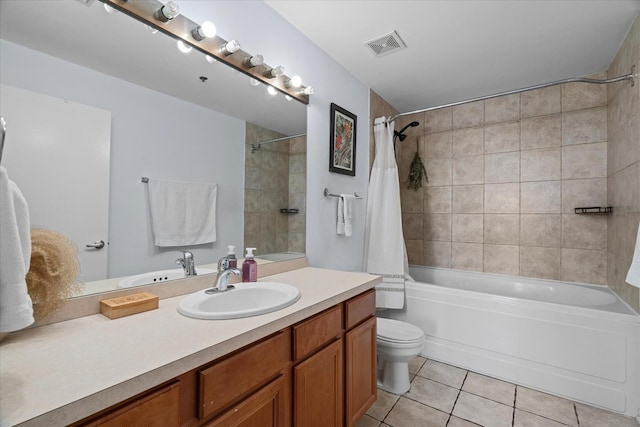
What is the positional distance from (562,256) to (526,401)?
137cm

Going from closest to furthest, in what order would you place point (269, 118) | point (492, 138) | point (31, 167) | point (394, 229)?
point (31, 167)
point (269, 118)
point (394, 229)
point (492, 138)

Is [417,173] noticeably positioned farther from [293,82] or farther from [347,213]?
[293,82]

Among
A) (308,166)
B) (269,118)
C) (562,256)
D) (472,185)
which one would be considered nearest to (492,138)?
(472,185)

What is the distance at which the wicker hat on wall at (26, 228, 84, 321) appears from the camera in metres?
0.84

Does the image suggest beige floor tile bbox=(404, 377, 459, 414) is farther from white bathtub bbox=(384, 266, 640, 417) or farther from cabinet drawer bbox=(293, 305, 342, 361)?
cabinet drawer bbox=(293, 305, 342, 361)

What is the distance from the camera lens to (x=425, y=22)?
1887 millimetres

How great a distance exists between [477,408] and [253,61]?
241 centimetres

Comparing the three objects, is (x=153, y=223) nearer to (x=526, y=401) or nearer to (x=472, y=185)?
(x=526, y=401)

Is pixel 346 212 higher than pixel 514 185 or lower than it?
lower

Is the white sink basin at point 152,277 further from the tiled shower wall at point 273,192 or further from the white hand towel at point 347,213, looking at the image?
the white hand towel at point 347,213

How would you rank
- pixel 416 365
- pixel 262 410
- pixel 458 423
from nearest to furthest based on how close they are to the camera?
1. pixel 262 410
2. pixel 458 423
3. pixel 416 365

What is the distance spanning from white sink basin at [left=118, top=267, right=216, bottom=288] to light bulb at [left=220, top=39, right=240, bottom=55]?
105 centimetres

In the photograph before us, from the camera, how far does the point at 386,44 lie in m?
2.12

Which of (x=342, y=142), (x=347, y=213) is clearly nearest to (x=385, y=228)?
(x=347, y=213)
